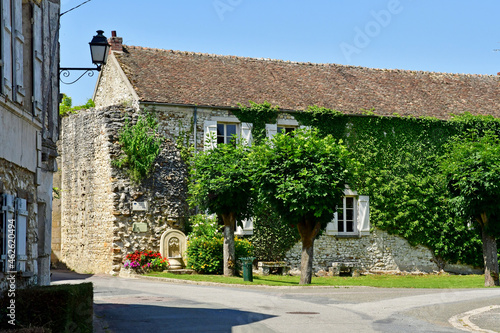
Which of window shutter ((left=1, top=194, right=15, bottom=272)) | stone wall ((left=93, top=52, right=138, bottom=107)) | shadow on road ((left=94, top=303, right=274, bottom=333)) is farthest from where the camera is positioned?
stone wall ((left=93, top=52, right=138, bottom=107))

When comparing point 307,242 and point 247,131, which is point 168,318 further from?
point 247,131

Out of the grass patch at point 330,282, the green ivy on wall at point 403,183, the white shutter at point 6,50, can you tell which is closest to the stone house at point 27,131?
the white shutter at point 6,50

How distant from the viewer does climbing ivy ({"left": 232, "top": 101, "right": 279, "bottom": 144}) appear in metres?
25.6

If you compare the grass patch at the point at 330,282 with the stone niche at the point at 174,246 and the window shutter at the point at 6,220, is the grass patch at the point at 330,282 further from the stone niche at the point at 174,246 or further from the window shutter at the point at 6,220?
the window shutter at the point at 6,220

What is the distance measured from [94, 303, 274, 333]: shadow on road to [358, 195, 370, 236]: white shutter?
1462 cm

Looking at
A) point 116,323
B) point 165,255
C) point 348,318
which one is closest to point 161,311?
point 116,323

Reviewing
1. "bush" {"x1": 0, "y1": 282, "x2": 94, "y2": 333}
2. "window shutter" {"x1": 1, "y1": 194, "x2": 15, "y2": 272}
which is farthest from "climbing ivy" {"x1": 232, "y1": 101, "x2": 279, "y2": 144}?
"bush" {"x1": 0, "y1": 282, "x2": 94, "y2": 333}

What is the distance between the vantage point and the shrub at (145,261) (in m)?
23.5

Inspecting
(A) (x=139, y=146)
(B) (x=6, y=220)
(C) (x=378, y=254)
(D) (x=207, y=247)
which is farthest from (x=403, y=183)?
(B) (x=6, y=220)

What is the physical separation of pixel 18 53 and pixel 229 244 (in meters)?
13.4

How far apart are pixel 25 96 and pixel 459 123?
2038 cm

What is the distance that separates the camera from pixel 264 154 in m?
21.2

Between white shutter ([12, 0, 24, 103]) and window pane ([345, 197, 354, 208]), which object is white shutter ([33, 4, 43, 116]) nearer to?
white shutter ([12, 0, 24, 103])

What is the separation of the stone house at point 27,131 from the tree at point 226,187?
29.3 ft
